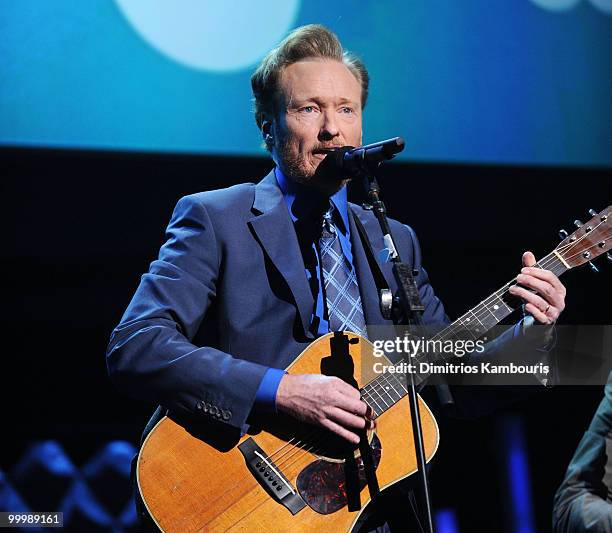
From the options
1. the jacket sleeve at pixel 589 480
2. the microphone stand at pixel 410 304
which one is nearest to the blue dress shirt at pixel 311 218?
the microphone stand at pixel 410 304

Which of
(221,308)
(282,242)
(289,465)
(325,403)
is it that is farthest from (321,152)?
(289,465)

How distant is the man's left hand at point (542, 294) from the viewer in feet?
7.04

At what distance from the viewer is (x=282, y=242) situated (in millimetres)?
2365

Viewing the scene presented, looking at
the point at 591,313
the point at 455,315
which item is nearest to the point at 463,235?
the point at 455,315

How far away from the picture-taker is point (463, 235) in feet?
12.0

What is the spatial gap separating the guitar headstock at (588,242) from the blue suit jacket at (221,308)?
48 cm

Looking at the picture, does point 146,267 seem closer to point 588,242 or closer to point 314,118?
point 314,118

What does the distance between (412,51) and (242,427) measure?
201 centimetres

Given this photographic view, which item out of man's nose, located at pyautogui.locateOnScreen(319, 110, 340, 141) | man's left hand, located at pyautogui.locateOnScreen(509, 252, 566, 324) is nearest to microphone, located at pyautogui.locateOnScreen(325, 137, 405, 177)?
man's nose, located at pyautogui.locateOnScreen(319, 110, 340, 141)

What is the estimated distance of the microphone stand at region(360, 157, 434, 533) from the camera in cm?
171

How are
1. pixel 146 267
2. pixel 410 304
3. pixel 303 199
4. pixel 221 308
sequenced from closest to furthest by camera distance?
pixel 410 304 → pixel 221 308 → pixel 303 199 → pixel 146 267

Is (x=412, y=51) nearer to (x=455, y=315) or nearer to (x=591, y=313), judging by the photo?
(x=455, y=315)

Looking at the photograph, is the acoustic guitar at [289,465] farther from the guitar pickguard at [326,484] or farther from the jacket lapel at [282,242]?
the jacket lapel at [282,242]

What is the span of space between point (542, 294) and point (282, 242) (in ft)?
2.61
